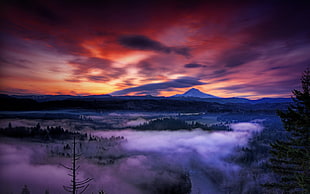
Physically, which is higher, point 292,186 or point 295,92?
point 295,92

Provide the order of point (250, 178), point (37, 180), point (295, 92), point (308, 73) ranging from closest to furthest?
point (308, 73), point (295, 92), point (250, 178), point (37, 180)

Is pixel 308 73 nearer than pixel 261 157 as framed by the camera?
Yes

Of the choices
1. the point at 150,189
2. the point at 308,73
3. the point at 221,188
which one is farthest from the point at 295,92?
the point at 221,188

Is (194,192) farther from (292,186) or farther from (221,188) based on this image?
(292,186)

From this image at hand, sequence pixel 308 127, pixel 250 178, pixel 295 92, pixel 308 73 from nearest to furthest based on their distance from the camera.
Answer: pixel 308 127 < pixel 308 73 < pixel 295 92 < pixel 250 178

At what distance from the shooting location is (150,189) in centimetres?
19338

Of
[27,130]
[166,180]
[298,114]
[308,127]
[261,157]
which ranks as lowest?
[166,180]

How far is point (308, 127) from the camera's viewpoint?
48.7 feet

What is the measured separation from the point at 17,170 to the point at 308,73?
10495 inches

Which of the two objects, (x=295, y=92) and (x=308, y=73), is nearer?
(x=308, y=73)

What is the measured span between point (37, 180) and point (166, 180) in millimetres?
150543

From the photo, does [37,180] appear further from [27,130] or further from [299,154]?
[299,154]

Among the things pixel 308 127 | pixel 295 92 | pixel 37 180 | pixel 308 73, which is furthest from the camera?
pixel 37 180

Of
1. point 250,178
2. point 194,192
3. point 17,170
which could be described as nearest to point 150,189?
point 194,192
